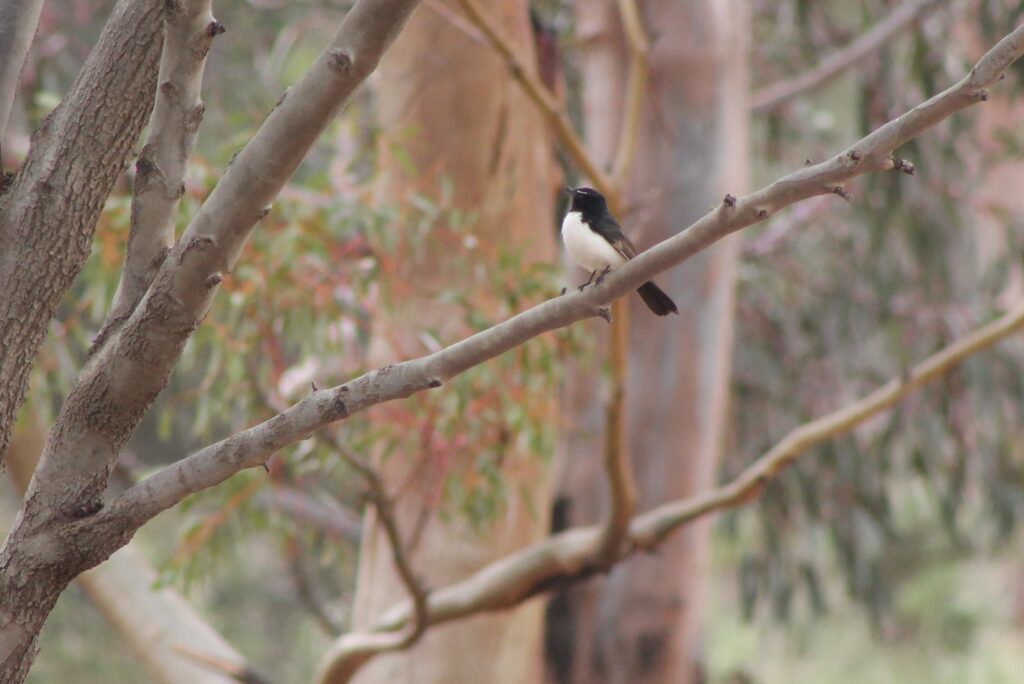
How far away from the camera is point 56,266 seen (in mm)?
1590

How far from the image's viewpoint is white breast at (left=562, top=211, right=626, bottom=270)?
201cm

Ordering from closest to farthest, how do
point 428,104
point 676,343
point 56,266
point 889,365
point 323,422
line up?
point 323,422
point 56,266
point 428,104
point 676,343
point 889,365

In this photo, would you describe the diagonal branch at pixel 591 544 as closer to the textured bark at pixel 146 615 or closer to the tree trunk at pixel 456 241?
the tree trunk at pixel 456 241

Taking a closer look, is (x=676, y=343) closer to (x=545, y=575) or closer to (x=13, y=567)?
(x=545, y=575)

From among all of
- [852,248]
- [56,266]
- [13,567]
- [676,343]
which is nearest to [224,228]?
[56,266]

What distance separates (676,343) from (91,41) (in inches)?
123

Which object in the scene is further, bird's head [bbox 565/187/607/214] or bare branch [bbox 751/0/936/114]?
bare branch [bbox 751/0/936/114]

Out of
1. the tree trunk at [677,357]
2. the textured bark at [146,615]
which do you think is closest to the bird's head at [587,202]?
the textured bark at [146,615]

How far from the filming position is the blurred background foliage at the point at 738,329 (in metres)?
3.37

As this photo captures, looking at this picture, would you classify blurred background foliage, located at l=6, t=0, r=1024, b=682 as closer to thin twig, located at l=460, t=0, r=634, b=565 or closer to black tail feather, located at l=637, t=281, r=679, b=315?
thin twig, located at l=460, t=0, r=634, b=565

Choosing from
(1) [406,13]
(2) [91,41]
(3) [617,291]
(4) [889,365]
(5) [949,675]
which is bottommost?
(3) [617,291]

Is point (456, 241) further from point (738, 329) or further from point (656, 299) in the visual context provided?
point (738, 329)

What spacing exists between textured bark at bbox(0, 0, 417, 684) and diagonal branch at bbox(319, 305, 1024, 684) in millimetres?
1519

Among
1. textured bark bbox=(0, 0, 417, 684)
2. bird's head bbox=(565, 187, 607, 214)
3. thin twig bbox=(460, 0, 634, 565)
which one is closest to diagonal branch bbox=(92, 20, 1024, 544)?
textured bark bbox=(0, 0, 417, 684)
